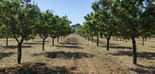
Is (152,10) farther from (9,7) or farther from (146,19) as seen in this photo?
(9,7)

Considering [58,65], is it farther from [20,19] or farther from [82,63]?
[20,19]

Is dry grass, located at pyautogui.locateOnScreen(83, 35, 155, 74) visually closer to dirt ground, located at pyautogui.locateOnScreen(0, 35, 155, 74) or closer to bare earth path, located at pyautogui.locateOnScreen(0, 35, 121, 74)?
dirt ground, located at pyautogui.locateOnScreen(0, 35, 155, 74)

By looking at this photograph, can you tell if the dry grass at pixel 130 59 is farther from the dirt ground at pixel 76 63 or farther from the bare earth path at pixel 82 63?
the bare earth path at pixel 82 63

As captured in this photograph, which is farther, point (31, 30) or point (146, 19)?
point (31, 30)

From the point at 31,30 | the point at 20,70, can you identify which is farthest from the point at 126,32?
the point at 20,70

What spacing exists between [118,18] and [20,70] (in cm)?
1255

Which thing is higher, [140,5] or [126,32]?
[140,5]

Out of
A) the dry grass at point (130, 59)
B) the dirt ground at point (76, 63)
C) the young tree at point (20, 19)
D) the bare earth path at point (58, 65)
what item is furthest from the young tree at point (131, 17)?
the young tree at point (20, 19)

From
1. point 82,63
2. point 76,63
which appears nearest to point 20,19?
point 76,63

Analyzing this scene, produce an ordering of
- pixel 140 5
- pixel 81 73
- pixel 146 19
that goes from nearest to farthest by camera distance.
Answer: pixel 81 73 < pixel 146 19 < pixel 140 5

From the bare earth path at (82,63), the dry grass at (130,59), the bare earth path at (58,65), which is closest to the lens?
the bare earth path at (58,65)

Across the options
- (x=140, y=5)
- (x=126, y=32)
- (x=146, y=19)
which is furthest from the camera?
(x=126, y=32)

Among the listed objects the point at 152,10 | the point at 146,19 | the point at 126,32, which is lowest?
the point at 126,32

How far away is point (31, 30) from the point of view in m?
16.7
